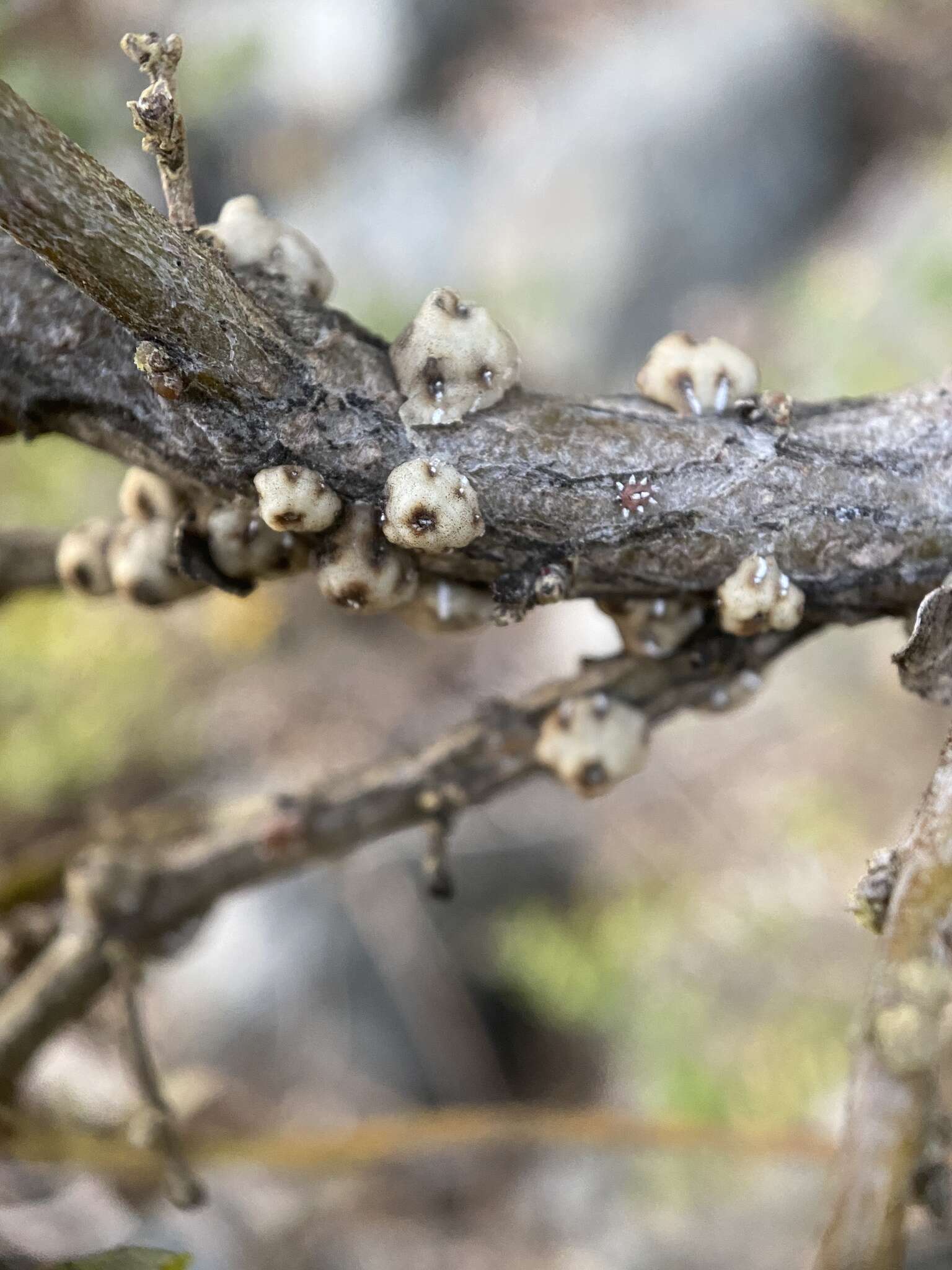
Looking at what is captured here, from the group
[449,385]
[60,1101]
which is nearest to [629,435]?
[449,385]

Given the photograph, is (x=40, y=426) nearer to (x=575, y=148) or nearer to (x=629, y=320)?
(x=629, y=320)

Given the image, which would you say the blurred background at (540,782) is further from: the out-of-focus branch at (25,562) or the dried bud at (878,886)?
the dried bud at (878,886)

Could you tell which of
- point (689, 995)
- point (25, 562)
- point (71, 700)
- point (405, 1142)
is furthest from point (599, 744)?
point (71, 700)

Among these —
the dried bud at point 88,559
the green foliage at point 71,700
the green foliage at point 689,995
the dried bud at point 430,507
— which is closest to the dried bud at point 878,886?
the dried bud at point 430,507

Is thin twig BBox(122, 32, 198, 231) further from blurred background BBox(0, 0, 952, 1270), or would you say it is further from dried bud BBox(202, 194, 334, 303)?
blurred background BBox(0, 0, 952, 1270)

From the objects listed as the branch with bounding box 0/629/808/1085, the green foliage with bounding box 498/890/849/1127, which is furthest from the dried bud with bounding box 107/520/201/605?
the green foliage with bounding box 498/890/849/1127

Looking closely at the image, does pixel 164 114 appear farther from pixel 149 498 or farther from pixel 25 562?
pixel 25 562

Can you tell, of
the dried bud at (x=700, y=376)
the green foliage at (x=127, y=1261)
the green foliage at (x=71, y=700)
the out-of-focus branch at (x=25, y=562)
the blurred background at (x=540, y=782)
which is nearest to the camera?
the green foliage at (x=127, y=1261)
